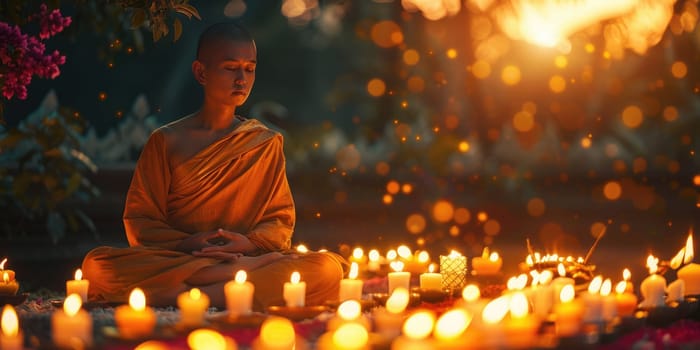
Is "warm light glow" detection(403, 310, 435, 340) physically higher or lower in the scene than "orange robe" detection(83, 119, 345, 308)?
lower

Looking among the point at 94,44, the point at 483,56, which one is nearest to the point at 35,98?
the point at 94,44

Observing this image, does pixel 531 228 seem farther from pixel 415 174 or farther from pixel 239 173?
pixel 239 173

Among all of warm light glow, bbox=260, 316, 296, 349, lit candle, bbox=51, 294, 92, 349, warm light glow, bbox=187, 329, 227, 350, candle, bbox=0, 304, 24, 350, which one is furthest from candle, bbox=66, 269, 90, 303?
warm light glow, bbox=260, 316, 296, 349

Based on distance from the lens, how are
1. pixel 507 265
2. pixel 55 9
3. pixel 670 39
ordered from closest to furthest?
pixel 55 9, pixel 507 265, pixel 670 39

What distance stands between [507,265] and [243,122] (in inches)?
130

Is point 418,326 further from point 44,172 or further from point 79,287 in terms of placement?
point 44,172

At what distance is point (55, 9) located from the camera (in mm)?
5477

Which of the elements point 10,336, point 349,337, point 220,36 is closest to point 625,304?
point 349,337

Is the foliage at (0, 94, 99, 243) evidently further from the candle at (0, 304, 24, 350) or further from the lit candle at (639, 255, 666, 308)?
the lit candle at (639, 255, 666, 308)

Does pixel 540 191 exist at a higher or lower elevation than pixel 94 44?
lower

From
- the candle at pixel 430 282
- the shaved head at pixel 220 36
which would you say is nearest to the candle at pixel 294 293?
the candle at pixel 430 282

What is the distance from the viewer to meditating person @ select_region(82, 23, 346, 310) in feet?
19.6

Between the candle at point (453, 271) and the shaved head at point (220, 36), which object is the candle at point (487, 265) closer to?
the candle at point (453, 271)

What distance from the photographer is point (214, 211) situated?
6.33 m
